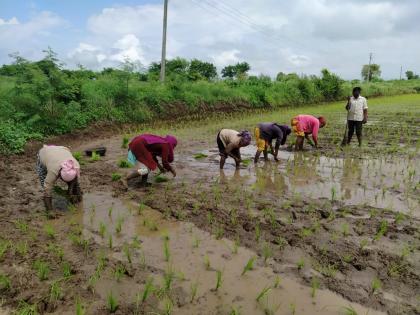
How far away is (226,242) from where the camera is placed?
173 inches

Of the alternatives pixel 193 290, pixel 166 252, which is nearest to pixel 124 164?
pixel 166 252

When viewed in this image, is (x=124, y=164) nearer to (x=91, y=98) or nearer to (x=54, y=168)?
(x=54, y=168)

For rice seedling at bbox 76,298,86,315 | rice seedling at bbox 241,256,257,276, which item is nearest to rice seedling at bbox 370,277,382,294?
rice seedling at bbox 241,256,257,276

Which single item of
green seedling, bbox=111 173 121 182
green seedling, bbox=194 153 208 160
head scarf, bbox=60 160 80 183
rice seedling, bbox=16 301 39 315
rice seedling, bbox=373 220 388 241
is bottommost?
rice seedling, bbox=16 301 39 315

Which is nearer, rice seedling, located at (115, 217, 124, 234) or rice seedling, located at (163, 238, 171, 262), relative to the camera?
rice seedling, located at (163, 238, 171, 262)

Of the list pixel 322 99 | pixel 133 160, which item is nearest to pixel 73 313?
pixel 133 160

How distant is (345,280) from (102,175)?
482 centimetres

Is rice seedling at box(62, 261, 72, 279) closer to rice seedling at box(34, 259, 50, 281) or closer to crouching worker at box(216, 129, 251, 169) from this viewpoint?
rice seedling at box(34, 259, 50, 281)

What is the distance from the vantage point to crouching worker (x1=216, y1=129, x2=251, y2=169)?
7.14 m

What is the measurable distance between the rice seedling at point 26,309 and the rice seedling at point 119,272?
731 millimetres

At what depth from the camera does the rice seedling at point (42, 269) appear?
139 inches

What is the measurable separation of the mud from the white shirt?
111 inches

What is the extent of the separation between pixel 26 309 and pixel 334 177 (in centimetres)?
574

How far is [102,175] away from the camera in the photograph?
23.1 ft
